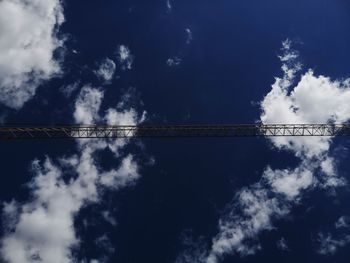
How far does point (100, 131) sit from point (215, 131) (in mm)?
31198

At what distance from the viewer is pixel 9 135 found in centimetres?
12988

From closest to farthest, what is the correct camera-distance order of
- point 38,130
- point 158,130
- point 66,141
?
point 38,130 → point 158,130 → point 66,141

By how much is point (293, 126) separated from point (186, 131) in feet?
94.3

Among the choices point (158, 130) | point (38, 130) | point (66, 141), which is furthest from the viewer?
point (66, 141)

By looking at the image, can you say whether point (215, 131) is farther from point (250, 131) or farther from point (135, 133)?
point (135, 133)

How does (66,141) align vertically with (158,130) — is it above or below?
above

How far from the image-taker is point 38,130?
127375 mm

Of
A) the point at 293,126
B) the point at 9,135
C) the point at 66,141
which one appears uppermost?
the point at 66,141

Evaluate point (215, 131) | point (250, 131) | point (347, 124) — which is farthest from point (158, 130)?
point (347, 124)

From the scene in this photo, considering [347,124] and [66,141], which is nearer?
[347,124]

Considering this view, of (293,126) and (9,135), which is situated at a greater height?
(9,135)

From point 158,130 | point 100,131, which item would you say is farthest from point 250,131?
point 100,131

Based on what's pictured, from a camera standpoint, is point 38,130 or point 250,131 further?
point 250,131

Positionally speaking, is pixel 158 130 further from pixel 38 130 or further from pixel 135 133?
pixel 38 130
